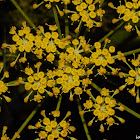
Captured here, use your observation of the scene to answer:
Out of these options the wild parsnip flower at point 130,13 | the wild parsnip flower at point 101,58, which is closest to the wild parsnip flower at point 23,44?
the wild parsnip flower at point 101,58

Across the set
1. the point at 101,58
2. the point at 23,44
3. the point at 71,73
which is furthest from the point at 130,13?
the point at 23,44

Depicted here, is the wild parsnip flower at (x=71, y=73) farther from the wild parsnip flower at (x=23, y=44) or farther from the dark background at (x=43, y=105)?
the dark background at (x=43, y=105)

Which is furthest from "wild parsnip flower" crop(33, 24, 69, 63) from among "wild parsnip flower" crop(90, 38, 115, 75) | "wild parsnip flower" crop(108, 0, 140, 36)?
"wild parsnip flower" crop(108, 0, 140, 36)

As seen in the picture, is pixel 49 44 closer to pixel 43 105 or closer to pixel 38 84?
pixel 38 84

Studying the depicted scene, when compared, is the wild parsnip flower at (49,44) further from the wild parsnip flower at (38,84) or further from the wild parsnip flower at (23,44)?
the wild parsnip flower at (38,84)

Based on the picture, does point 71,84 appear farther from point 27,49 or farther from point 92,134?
point 92,134

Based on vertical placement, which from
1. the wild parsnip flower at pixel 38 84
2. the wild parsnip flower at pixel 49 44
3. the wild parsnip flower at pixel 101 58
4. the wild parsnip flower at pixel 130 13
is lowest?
the wild parsnip flower at pixel 38 84

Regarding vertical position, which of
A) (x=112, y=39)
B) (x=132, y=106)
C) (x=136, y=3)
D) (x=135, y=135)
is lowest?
(x=135, y=135)

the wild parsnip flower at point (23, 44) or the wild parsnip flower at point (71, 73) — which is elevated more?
the wild parsnip flower at point (23, 44)

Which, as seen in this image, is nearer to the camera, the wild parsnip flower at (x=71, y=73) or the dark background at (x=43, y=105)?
the wild parsnip flower at (x=71, y=73)

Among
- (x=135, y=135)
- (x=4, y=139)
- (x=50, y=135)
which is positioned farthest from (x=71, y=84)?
(x=135, y=135)

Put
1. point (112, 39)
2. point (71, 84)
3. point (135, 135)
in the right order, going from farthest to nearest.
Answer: point (135, 135) < point (112, 39) < point (71, 84)
